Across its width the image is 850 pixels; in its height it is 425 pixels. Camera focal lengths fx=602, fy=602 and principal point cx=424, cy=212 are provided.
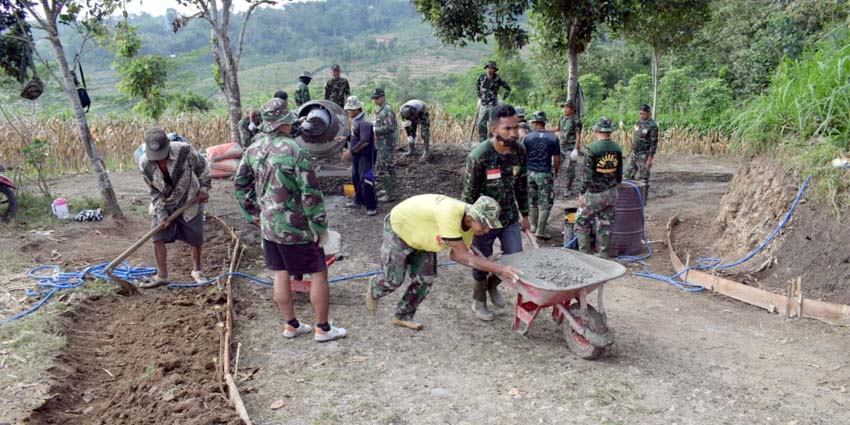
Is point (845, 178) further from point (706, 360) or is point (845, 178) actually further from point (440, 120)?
point (440, 120)

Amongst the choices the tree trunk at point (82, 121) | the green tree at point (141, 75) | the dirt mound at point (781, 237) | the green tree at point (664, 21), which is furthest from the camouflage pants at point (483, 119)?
the green tree at point (141, 75)

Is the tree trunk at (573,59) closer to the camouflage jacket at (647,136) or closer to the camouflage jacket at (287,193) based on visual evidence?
the camouflage jacket at (647,136)

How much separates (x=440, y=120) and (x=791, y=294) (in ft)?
36.9

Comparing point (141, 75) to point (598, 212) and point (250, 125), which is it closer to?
point (250, 125)

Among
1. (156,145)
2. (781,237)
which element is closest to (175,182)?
(156,145)

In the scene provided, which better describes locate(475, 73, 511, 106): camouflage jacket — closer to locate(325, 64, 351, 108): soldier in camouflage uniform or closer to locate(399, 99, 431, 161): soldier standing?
locate(399, 99, 431, 161): soldier standing

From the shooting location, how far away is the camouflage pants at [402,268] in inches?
185

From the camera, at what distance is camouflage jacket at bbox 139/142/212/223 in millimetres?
5582

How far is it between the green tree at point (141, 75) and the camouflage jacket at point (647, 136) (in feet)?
38.4

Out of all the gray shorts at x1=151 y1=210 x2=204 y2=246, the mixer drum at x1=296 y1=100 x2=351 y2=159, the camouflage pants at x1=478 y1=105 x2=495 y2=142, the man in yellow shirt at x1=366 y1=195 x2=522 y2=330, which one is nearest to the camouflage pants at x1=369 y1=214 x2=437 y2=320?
the man in yellow shirt at x1=366 y1=195 x2=522 y2=330

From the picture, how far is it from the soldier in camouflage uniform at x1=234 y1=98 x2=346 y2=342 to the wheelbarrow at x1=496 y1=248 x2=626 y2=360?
1416 mm

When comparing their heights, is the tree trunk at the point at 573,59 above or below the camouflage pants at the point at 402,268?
above

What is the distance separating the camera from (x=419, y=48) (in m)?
64.5

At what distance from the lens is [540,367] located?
4320 millimetres
